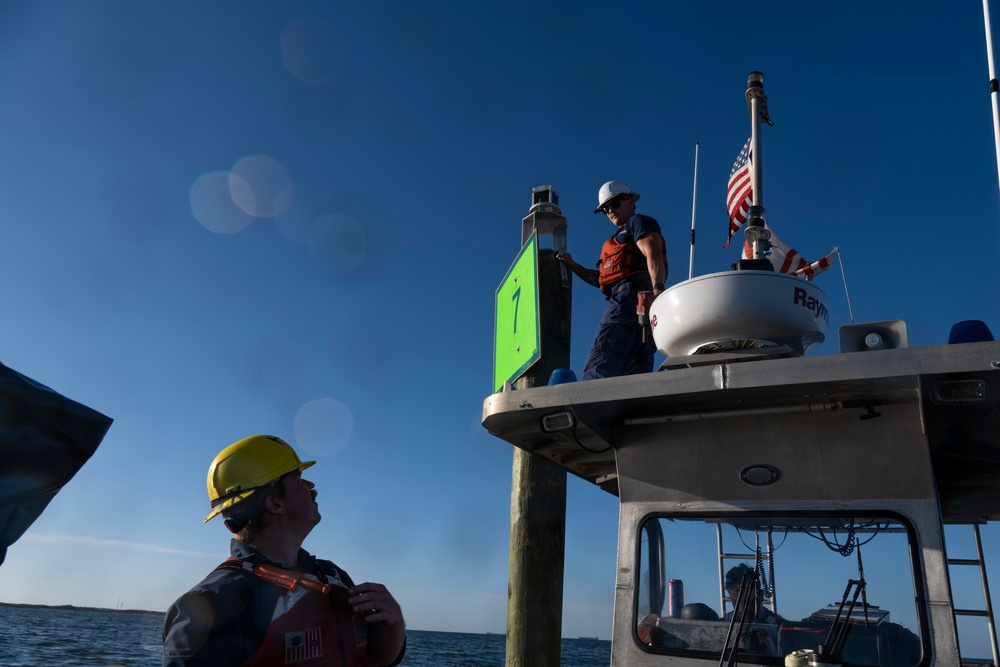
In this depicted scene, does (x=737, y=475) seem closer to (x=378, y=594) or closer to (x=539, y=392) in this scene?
(x=539, y=392)

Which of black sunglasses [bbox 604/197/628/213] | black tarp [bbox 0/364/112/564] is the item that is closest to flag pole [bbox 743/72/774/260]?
black sunglasses [bbox 604/197/628/213]

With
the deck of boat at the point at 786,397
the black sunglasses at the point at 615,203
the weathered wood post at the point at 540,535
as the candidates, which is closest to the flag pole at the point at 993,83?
the deck of boat at the point at 786,397

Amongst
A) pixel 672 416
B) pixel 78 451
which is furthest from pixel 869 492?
pixel 78 451

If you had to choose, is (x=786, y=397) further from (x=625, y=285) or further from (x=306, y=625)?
(x=306, y=625)

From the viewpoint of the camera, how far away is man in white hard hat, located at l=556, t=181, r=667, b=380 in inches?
199

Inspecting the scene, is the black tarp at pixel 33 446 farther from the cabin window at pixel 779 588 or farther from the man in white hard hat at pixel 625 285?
the man in white hard hat at pixel 625 285

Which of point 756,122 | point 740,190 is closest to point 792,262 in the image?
point 740,190

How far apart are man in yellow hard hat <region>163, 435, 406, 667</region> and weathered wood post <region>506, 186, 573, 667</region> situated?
7.41ft

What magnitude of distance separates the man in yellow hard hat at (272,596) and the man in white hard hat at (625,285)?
268 centimetres

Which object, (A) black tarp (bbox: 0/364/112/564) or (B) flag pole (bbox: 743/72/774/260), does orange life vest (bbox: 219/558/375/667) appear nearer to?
(A) black tarp (bbox: 0/364/112/564)

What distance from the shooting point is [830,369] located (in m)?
3.24

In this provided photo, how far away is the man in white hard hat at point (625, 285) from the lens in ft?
16.5

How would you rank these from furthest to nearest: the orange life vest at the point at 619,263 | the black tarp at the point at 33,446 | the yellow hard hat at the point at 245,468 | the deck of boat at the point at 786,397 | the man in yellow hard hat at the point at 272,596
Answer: the orange life vest at the point at 619,263
the deck of boat at the point at 786,397
the yellow hard hat at the point at 245,468
the black tarp at the point at 33,446
the man in yellow hard hat at the point at 272,596

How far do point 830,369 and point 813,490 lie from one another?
68cm
